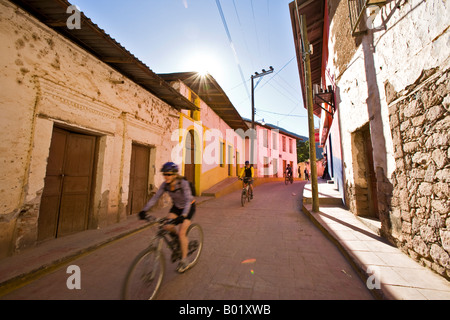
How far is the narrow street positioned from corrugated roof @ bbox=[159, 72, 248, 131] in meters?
7.41

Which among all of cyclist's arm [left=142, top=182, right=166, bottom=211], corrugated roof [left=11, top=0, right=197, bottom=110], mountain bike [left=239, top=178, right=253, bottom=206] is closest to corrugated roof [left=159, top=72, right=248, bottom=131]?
corrugated roof [left=11, top=0, right=197, bottom=110]

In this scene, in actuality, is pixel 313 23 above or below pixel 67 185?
above

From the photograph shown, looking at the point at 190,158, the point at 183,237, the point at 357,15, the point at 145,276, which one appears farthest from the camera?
the point at 190,158

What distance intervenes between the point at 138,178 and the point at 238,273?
5175 millimetres

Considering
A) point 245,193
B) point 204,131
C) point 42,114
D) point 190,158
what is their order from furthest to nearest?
point 204,131
point 190,158
point 245,193
point 42,114

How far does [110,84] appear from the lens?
17.2ft

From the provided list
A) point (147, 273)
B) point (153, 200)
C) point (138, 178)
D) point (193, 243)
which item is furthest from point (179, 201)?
point (138, 178)

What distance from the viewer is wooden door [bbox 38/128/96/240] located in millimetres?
4068

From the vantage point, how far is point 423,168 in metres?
2.85

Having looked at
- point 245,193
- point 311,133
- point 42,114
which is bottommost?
point 245,193

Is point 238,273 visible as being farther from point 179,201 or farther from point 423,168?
point 423,168

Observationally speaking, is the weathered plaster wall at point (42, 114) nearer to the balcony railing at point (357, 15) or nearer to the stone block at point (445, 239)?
the balcony railing at point (357, 15)

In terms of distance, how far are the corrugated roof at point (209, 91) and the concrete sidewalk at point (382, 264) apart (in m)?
8.00

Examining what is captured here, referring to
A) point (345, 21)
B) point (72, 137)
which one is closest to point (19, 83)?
point (72, 137)
